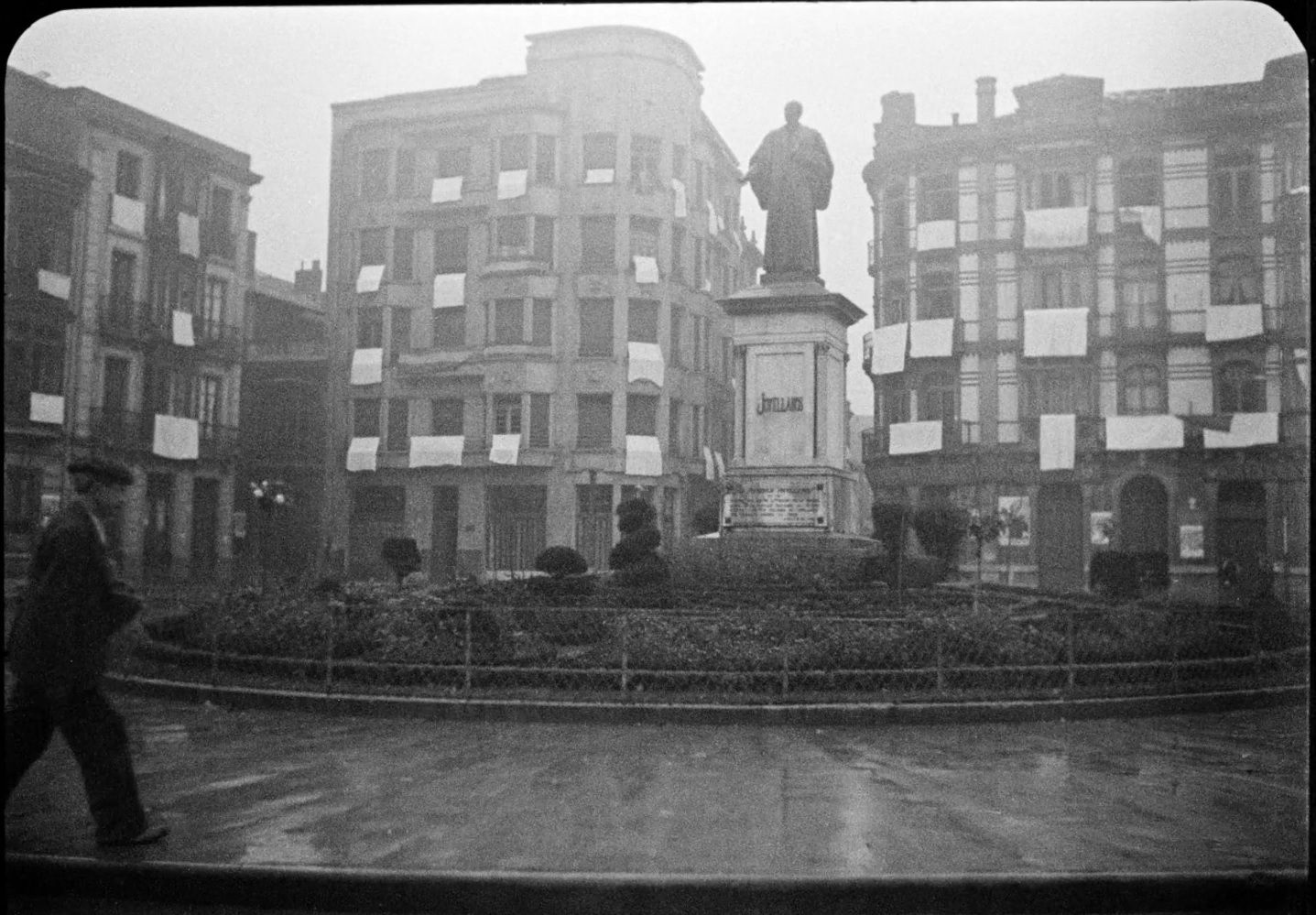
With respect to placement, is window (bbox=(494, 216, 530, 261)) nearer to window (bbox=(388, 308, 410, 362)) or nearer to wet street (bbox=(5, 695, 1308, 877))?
window (bbox=(388, 308, 410, 362))

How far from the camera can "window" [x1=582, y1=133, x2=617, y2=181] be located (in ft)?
126

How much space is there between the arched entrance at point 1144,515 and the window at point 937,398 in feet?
20.6

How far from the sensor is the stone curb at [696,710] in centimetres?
955

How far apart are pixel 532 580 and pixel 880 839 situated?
38.5ft

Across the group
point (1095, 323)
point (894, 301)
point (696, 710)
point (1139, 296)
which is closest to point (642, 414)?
point (894, 301)

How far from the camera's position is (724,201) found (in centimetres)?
4325

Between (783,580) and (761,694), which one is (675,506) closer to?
(783,580)

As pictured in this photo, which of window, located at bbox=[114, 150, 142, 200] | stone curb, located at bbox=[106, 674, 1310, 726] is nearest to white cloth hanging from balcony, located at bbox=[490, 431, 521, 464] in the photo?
window, located at bbox=[114, 150, 142, 200]

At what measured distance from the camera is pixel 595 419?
1500 inches

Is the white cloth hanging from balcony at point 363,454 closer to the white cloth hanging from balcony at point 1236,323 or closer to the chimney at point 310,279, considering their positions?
the chimney at point 310,279

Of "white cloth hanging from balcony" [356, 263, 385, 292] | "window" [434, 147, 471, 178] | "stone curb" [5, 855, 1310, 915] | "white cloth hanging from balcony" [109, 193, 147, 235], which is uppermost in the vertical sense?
"window" [434, 147, 471, 178]

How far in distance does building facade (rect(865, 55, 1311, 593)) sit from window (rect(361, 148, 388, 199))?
17.3m

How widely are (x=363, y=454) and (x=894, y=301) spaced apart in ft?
63.8

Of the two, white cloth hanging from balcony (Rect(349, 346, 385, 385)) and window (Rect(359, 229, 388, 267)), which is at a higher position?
window (Rect(359, 229, 388, 267))
